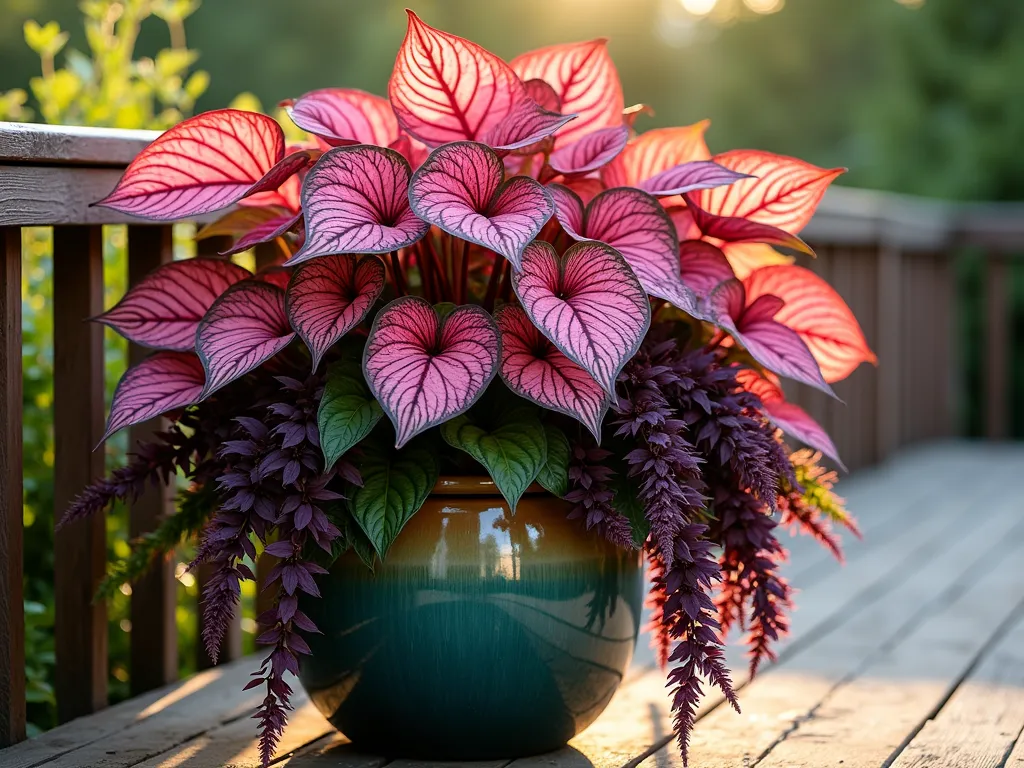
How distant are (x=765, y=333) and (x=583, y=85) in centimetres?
36

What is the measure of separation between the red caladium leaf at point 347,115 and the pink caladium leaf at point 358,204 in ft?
0.22

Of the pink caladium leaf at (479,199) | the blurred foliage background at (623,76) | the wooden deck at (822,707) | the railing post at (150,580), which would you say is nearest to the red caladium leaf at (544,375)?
the pink caladium leaf at (479,199)

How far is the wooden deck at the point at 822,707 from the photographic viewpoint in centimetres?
144

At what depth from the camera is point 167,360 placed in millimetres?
1364

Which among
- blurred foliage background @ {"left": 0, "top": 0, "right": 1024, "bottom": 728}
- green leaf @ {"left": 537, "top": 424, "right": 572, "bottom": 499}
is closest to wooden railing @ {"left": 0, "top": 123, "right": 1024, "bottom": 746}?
blurred foliage background @ {"left": 0, "top": 0, "right": 1024, "bottom": 728}

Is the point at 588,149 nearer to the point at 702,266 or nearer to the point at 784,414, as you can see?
the point at 702,266

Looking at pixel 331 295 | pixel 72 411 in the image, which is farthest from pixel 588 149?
pixel 72 411

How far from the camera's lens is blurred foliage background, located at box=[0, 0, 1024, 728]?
2121 mm

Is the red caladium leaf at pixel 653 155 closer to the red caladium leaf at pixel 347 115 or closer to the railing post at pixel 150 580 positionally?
the red caladium leaf at pixel 347 115

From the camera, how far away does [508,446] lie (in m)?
1.25

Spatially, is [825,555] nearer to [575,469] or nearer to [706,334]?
[706,334]

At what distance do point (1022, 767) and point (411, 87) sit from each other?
3.35ft

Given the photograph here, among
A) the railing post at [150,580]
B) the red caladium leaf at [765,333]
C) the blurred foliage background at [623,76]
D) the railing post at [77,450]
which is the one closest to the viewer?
the red caladium leaf at [765,333]

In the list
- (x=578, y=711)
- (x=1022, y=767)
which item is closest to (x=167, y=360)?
(x=578, y=711)
